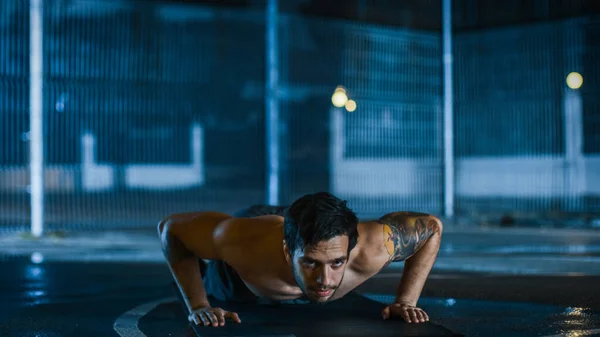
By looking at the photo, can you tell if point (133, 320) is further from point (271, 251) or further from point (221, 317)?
point (271, 251)

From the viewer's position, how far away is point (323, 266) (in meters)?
4.34

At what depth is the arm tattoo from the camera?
511 cm

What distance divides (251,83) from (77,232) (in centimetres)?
455

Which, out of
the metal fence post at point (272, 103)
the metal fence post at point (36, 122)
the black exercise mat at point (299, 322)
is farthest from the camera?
the metal fence post at point (272, 103)

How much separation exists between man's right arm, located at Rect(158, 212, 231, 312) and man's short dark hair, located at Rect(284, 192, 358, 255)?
2.52 feet

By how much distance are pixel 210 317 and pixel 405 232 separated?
4.08ft

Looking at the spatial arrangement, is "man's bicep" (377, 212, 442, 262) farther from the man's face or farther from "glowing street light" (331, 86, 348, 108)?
"glowing street light" (331, 86, 348, 108)

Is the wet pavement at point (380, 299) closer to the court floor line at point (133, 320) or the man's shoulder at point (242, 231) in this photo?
the court floor line at point (133, 320)

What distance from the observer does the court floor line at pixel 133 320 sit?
5078mm

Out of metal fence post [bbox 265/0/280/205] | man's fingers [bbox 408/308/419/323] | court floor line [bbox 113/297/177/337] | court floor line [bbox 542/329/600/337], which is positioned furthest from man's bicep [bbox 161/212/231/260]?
metal fence post [bbox 265/0/280/205]

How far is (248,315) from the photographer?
18.2ft

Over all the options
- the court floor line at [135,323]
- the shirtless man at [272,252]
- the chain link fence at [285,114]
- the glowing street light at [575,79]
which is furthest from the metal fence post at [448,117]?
the shirtless man at [272,252]

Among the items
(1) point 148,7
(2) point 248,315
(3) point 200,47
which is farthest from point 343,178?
(2) point 248,315

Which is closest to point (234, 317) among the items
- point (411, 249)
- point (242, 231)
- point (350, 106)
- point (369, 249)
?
point (242, 231)
